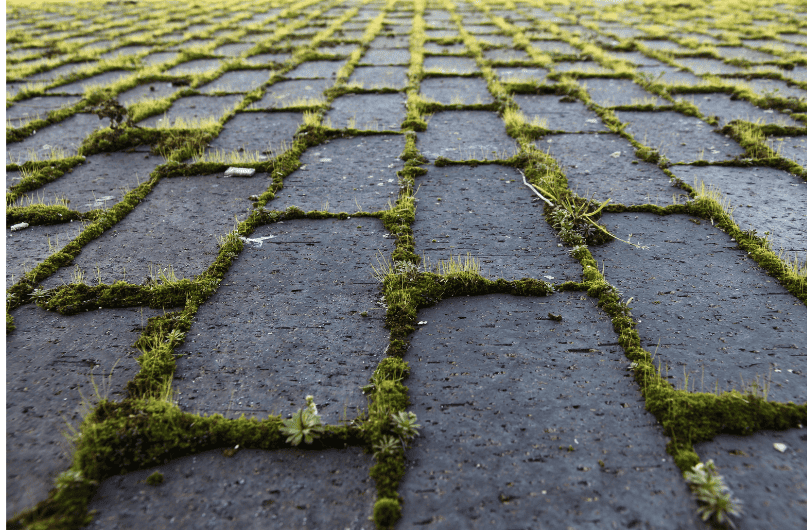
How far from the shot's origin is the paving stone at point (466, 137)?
15.8 feet

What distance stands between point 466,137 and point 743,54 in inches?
254

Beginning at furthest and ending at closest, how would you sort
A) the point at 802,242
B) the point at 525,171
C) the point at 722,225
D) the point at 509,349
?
the point at 525,171
the point at 722,225
the point at 802,242
the point at 509,349

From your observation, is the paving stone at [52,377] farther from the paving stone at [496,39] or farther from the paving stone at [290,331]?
the paving stone at [496,39]

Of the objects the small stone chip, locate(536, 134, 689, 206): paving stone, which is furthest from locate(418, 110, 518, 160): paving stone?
the small stone chip

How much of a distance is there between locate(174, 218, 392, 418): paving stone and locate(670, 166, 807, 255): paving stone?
2.61 meters

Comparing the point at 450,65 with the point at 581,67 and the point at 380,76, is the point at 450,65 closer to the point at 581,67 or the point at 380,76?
the point at 380,76

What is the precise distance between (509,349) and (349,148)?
3163 millimetres

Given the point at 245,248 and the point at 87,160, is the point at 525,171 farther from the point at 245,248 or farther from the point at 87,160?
the point at 87,160

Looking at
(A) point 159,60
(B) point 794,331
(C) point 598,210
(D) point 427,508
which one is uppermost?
(A) point 159,60

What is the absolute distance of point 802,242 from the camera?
10.7 ft

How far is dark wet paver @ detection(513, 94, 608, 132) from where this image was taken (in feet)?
17.7

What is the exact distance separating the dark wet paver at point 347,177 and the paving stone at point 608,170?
5.07 ft

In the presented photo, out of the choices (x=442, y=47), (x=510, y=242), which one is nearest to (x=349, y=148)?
(x=510, y=242)

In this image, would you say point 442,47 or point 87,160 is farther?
point 442,47
